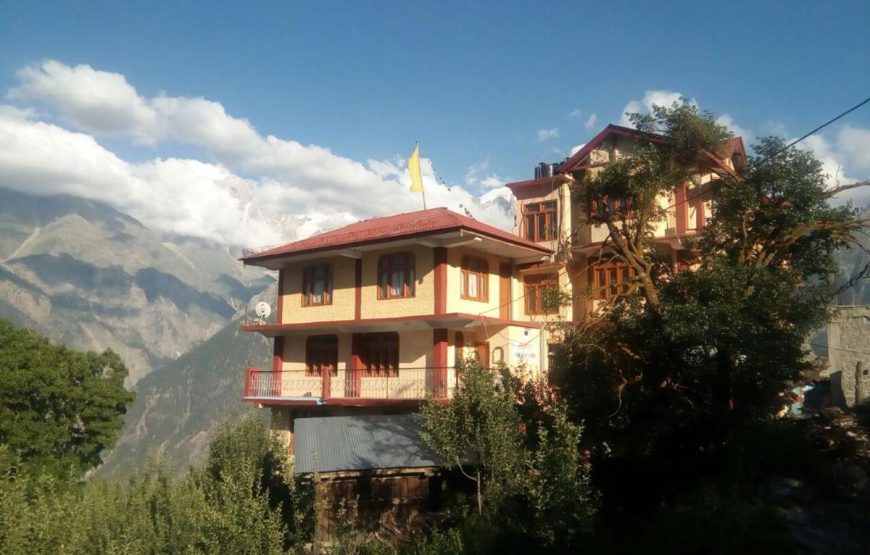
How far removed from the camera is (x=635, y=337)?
17250 millimetres

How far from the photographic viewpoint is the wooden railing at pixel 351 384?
2336cm

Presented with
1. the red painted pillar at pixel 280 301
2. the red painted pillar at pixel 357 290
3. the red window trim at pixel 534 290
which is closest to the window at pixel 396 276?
the red painted pillar at pixel 357 290

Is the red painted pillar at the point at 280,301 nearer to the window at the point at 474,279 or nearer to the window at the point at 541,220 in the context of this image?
the window at the point at 474,279

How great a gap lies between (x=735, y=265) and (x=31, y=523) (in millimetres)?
16767

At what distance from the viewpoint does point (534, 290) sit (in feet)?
88.6

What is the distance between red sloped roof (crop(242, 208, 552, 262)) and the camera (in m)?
23.6

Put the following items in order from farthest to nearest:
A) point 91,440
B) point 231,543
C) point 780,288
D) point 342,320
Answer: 1. point 91,440
2. point 342,320
3. point 780,288
4. point 231,543

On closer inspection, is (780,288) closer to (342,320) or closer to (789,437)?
(789,437)

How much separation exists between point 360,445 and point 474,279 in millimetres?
8533

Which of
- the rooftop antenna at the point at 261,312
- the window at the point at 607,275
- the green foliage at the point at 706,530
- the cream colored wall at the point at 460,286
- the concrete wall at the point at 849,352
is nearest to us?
the green foliage at the point at 706,530

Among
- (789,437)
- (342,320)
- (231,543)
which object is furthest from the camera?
(342,320)

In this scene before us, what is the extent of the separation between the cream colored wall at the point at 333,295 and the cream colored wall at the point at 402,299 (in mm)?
535

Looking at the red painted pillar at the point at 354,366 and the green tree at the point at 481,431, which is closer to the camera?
the green tree at the point at 481,431

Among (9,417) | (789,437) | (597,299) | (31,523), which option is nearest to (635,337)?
(789,437)
